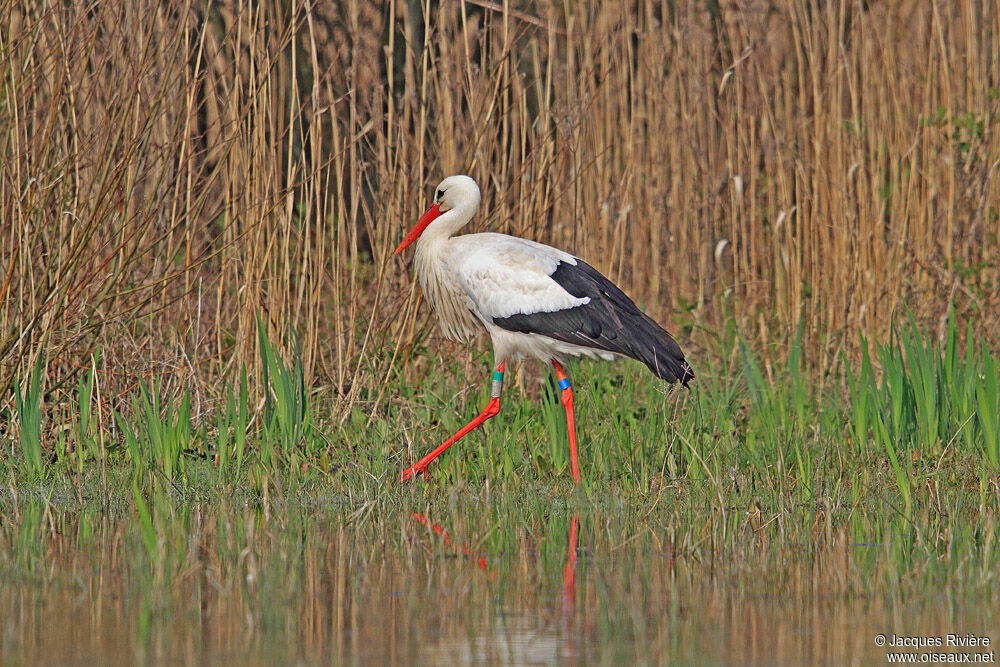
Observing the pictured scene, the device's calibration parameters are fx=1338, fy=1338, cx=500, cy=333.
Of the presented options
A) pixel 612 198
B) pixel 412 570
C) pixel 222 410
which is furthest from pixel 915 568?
pixel 612 198

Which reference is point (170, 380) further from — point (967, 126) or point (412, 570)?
point (967, 126)

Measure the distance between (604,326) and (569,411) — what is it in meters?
0.36

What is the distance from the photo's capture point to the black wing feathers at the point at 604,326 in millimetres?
5078

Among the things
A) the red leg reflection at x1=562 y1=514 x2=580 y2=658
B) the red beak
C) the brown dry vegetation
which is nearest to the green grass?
the red leg reflection at x1=562 y1=514 x2=580 y2=658

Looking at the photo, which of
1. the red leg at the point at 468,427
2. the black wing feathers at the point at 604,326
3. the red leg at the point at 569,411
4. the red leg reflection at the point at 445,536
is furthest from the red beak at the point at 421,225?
the red leg reflection at the point at 445,536

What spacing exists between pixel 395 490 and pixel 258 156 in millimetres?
1700

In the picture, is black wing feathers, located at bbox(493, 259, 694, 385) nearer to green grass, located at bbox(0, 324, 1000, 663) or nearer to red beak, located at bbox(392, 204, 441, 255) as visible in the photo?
green grass, located at bbox(0, 324, 1000, 663)

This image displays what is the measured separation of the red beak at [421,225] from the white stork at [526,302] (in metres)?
0.06

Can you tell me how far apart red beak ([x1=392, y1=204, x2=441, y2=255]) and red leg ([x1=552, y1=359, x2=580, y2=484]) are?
797mm

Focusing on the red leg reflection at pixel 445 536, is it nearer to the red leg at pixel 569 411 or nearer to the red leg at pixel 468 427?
the red leg at pixel 468 427

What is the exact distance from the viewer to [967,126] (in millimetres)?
6684

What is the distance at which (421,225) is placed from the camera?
18.6 feet

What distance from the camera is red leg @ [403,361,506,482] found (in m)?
4.73
